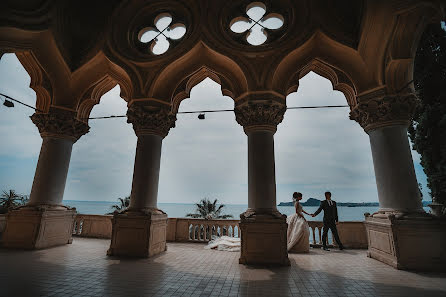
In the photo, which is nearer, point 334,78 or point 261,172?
point 261,172

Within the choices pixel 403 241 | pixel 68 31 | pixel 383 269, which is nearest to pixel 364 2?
pixel 403 241

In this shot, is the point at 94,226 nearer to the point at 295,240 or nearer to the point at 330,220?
the point at 295,240

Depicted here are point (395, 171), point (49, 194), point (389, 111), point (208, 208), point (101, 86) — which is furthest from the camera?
point (208, 208)

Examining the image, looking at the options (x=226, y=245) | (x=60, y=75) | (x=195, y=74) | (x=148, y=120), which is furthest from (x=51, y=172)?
(x=226, y=245)

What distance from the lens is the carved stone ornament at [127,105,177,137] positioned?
620 cm

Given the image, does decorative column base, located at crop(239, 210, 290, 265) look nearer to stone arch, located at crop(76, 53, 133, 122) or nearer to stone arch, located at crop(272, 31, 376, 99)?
stone arch, located at crop(272, 31, 376, 99)

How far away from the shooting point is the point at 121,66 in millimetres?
6754

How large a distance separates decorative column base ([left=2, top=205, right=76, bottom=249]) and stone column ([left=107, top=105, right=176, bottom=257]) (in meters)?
2.21

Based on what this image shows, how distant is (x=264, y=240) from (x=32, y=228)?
6.07 m

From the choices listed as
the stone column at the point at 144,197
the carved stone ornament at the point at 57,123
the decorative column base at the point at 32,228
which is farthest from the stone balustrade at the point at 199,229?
the carved stone ornament at the point at 57,123

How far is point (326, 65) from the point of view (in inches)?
253

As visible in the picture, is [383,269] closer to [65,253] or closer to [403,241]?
[403,241]

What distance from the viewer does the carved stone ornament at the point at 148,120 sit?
6.20m

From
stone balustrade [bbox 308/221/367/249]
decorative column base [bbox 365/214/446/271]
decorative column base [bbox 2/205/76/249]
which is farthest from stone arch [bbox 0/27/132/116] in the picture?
stone balustrade [bbox 308/221/367/249]
